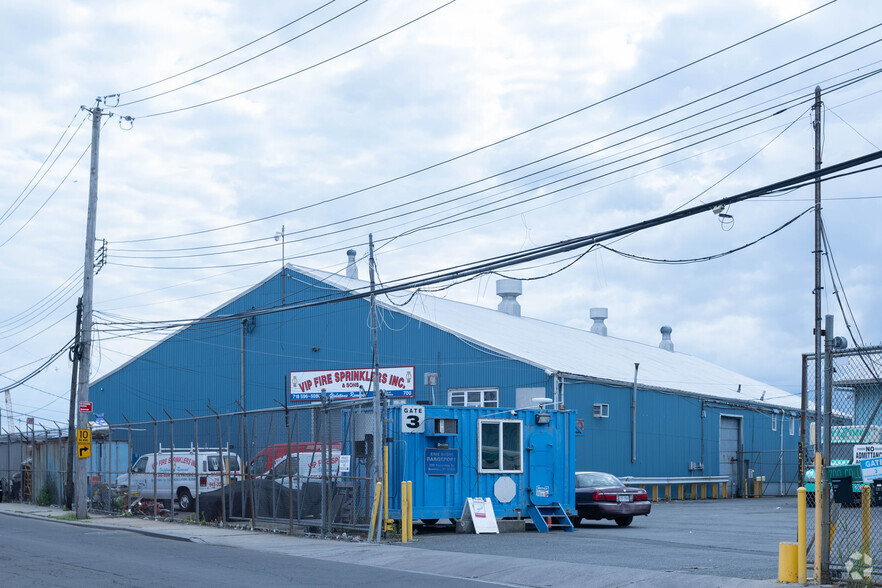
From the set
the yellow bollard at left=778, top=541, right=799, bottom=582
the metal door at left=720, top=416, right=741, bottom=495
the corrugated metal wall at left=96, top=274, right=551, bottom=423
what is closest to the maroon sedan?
the corrugated metal wall at left=96, top=274, right=551, bottom=423

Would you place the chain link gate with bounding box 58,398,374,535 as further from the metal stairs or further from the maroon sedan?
the maroon sedan

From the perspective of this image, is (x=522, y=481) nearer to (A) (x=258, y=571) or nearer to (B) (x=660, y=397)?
(A) (x=258, y=571)

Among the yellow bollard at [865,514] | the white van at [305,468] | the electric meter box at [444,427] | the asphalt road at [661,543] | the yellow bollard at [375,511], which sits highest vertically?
the electric meter box at [444,427]

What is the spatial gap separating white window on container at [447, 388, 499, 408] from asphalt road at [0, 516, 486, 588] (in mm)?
17362

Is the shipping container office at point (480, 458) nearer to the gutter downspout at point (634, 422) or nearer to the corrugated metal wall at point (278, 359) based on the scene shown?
the corrugated metal wall at point (278, 359)

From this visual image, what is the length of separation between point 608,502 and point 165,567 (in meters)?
12.9

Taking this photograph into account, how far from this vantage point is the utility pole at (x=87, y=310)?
95.7 feet

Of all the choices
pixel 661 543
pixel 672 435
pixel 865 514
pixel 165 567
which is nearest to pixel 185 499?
pixel 165 567

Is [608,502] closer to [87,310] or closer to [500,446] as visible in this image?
[500,446]

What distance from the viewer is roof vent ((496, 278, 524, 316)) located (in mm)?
51703

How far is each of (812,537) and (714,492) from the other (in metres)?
31.9

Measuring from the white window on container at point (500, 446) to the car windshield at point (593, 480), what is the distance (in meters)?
3.26

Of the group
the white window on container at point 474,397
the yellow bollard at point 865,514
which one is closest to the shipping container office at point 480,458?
the yellow bollard at point 865,514

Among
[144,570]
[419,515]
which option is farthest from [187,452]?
[144,570]
